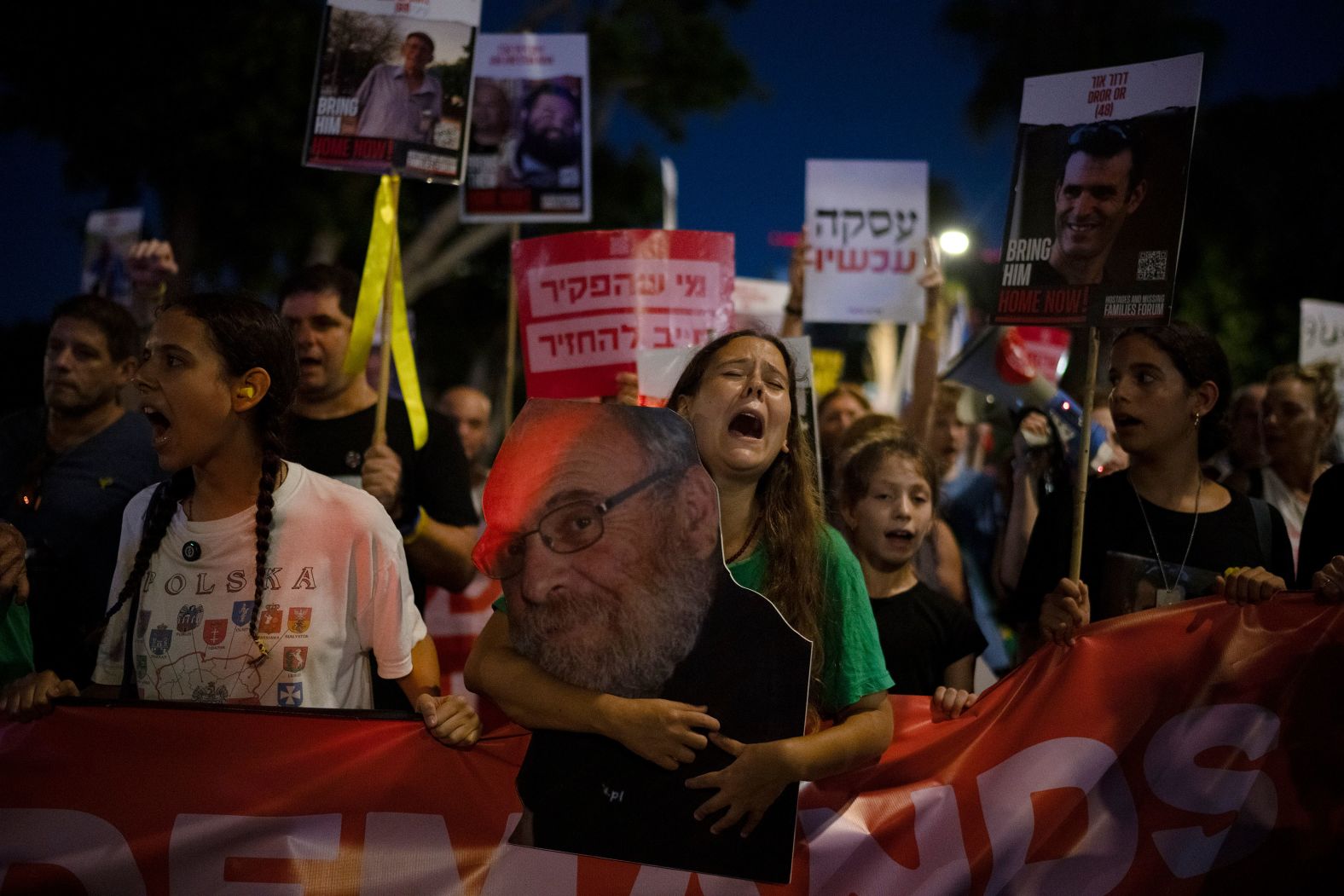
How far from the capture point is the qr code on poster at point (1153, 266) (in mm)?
3342

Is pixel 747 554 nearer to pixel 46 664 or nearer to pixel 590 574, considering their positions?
pixel 590 574

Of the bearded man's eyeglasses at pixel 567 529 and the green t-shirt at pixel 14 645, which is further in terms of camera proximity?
the green t-shirt at pixel 14 645

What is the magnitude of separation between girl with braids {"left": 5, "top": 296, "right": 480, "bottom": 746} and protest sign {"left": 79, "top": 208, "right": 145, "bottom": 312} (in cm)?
395

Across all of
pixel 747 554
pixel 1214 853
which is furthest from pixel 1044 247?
pixel 1214 853

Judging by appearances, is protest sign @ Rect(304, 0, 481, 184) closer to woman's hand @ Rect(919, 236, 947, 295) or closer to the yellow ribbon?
the yellow ribbon

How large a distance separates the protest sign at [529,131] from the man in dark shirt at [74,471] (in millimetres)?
1840

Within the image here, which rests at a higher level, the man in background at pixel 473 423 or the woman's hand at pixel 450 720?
the man in background at pixel 473 423

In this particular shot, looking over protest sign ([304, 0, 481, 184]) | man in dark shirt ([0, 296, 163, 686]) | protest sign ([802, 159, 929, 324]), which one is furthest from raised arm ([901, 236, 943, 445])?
man in dark shirt ([0, 296, 163, 686])

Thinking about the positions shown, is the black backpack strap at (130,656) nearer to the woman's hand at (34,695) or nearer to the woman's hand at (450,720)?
the woman's hand at (34,695)

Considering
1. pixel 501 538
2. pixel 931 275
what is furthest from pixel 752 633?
pixel 931 275

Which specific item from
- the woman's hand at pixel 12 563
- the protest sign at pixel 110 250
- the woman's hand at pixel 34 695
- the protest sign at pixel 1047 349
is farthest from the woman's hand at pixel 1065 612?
the protest sign at pixel 110 250

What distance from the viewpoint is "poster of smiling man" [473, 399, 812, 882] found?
2.40 meters

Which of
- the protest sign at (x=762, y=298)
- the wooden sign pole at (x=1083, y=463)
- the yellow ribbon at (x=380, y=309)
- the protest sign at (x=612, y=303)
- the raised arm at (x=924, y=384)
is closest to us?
the wooden sign pole at (x=1083, y=463)

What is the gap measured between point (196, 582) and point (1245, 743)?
2393mm
